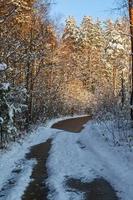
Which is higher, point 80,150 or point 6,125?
point 6,125

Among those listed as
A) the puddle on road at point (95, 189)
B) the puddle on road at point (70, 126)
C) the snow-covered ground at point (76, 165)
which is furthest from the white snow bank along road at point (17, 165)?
the puddle on road at point (70, 126)

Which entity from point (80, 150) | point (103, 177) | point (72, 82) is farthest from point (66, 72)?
point (103, 177)

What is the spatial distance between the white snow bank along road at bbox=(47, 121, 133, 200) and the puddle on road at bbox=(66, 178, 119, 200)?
169 mm

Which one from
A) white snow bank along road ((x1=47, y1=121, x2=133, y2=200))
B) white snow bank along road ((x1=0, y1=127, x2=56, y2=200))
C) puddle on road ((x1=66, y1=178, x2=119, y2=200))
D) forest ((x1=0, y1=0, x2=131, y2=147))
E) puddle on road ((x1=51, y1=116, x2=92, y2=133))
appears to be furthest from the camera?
puddle on road ((x1=51, y1=116, x2=92, y2=133))

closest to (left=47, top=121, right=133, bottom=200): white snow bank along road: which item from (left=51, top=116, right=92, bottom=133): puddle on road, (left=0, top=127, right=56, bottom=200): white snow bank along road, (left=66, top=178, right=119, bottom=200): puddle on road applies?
(left=66, top=178, right=119, bottom=200): puddle on road

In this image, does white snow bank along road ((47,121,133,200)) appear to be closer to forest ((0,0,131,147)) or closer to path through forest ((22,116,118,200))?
path through forest ((22,116,118,200))

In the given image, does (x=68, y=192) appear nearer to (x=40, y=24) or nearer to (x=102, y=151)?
(x=102, y=151)

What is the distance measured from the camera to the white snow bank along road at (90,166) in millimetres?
10750

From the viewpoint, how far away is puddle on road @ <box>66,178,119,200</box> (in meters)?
10.2

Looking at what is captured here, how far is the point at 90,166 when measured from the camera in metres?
14.1

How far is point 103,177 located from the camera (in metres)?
12.3

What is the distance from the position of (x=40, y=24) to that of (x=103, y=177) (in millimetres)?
20097

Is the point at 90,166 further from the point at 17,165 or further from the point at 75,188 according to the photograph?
the point at 75,188

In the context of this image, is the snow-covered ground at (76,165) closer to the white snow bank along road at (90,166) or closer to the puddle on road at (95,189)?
the white snow bank along road at (90,166)
